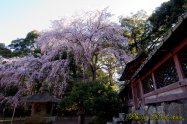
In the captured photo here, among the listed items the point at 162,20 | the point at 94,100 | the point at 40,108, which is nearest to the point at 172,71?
the point at 94,100

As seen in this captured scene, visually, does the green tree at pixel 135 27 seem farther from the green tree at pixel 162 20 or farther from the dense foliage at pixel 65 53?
the dense foliage at pixel 65 53

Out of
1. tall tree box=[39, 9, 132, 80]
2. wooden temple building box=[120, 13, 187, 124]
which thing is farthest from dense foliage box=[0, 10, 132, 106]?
wooden temple building box=[120, 13, 187, 124]

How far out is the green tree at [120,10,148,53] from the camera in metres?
17.8

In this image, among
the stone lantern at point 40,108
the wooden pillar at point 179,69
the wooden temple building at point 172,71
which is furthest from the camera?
the stone lantern at point 40,108

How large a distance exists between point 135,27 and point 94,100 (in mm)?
10856

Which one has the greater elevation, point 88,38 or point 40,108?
point 88,38

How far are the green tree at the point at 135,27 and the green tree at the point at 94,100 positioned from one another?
8663 mm

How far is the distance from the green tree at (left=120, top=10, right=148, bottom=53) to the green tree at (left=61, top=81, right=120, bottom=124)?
341 inches

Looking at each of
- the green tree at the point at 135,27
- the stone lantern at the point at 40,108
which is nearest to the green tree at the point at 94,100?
the stone lantern at the point at 40,108

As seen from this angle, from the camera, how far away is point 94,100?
30.3 feet

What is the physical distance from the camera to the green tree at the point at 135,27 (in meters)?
17.8

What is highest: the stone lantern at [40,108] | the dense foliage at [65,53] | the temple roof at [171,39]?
the dense foliage at [65,53]

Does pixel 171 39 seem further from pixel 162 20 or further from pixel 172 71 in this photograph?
pixel 162 20

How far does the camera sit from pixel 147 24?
16.8 meters
